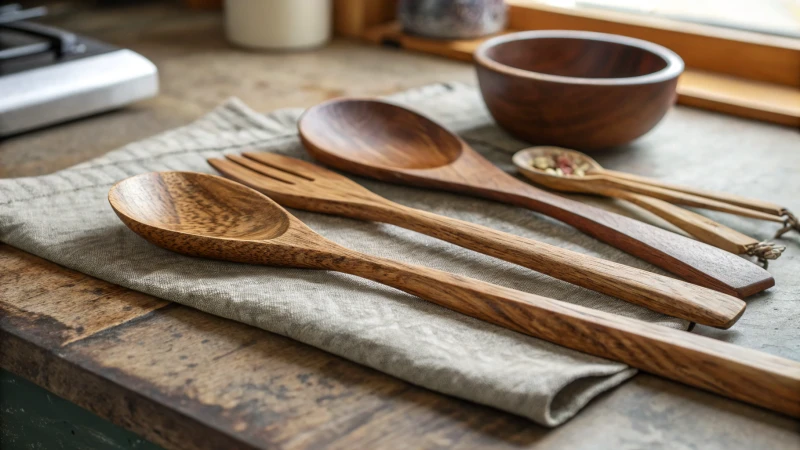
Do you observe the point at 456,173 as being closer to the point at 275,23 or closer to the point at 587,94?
the point at 587,94

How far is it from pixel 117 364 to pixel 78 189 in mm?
264

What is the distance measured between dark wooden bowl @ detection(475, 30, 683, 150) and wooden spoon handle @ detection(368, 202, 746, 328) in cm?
22

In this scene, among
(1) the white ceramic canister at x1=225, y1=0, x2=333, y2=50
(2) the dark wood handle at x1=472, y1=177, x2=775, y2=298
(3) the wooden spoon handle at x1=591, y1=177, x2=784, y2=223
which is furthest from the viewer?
(1) the white ceramic canister at x1=225, y1=0, x2=333, y2=50

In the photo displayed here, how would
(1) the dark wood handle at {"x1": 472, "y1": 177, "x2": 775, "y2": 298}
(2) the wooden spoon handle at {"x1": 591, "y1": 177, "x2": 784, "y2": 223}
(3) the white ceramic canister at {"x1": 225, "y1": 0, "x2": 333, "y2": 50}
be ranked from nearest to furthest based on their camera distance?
(1) the dark wood handle at {"x1": 472, "y1": 177, "x2": 775, "y2": 298}, (2) the wooden spoon handle at {"x1": 591, "y1": 177, "x2": 784, "y2": 223}, (3) the white ceramic canister at {"x1": 225, "y1": 0, "x2": 333, "y2": 50}

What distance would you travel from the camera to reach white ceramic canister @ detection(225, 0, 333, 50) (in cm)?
119

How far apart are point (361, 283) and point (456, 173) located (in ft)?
0.65

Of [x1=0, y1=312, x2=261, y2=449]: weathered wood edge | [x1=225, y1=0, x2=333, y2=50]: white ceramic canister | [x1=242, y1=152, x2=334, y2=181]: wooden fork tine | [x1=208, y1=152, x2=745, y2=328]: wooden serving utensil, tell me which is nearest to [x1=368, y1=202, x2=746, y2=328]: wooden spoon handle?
[x1=208, y1=152, x2=745, y2=328]: wooden serving utensil

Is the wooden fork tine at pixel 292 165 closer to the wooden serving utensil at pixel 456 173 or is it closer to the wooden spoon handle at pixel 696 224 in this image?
the wooden serving utensil at pixel 456 173

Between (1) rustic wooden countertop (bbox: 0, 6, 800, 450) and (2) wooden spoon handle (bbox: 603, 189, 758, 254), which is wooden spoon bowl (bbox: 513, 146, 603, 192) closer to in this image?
(2) wooden spoon handle (bbox: 603, 189, 758, 254)

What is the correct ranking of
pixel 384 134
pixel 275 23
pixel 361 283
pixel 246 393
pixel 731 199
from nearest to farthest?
pixel 246 393, pixel 361 283, pixel 731 199, pixel 384 134, pixel 275 23

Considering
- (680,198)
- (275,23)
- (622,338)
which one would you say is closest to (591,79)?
(680,198)

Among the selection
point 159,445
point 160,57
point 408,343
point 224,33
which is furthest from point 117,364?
point 224,33

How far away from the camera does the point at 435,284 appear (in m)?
0.50

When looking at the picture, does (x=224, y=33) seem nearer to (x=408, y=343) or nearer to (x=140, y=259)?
(x=140, y=259)
